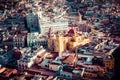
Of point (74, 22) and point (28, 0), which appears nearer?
→ point (74, 22)

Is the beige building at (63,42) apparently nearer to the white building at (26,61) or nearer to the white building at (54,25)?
the white building at (26,61)

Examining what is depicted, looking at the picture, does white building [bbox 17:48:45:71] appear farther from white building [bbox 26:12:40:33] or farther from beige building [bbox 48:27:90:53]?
white building [bbox 26:12:40:33]

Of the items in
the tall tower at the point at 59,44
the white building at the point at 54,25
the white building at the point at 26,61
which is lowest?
the white building at the point at 26,61

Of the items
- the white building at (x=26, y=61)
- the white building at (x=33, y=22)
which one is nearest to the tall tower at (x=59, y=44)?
the white building at (x=26, y=61)

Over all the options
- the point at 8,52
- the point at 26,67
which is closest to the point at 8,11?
the point at 8,52

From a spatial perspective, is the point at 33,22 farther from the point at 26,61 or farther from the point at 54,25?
the point at 26,61

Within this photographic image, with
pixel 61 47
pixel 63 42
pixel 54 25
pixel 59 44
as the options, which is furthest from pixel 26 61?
pixel 54 25

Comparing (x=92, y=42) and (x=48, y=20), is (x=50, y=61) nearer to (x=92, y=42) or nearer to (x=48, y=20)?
(x=92, y=42)

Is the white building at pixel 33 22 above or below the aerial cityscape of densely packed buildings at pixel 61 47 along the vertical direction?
above
